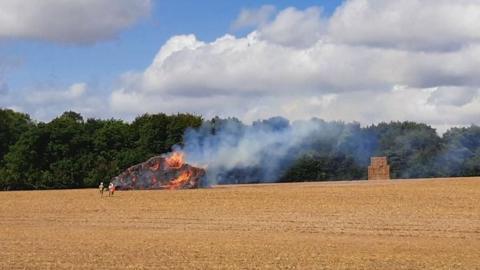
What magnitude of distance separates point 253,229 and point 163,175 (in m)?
31.2

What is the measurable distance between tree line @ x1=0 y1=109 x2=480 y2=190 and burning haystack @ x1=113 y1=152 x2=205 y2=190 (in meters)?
12.0

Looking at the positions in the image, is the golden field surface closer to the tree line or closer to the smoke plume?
the smoke plume

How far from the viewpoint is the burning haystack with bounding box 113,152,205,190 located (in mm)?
67125

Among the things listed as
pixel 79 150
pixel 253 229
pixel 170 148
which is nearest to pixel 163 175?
pixel 170 148

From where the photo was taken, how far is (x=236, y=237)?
112 feet

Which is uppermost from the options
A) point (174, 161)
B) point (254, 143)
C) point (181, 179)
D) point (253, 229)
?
point (254, 143)

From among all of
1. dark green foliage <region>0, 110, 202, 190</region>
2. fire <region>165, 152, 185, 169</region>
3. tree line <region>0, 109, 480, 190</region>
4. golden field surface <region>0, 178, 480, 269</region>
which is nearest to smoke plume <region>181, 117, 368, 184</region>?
tree line <region>0, 109, 480, 190</region>

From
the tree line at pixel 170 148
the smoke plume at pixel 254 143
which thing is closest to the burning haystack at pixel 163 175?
the smoke plume at pixel 254 143

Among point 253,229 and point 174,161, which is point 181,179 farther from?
point 253,229

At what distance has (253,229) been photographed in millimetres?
37469

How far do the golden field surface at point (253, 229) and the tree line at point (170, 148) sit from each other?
49.0 feet

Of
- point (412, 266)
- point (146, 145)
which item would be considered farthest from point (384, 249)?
point (146, 145)

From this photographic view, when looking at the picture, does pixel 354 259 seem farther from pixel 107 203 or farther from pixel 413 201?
pixel 107 203

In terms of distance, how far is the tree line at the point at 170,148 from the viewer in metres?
76.6
